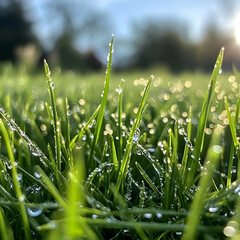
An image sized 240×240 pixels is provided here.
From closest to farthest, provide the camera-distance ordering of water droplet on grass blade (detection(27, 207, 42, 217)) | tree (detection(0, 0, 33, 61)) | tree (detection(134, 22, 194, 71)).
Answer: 1. water droplet on grass blade (detection(27, 207, 42, 217))
2. tree (detection(0, 0, 33, 61))
3. tree (detection(134, 22, 194, 71))

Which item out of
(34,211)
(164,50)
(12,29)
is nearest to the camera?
(34,211)

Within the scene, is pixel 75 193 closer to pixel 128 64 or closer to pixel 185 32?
pixel 128 64

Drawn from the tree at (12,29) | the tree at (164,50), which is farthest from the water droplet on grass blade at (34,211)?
the tree at (164,50)

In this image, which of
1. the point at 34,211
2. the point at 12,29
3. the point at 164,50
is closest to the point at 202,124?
the point at 34,211

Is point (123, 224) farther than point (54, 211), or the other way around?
point (54, 211)

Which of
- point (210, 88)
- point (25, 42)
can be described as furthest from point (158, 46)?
point (210, 88)

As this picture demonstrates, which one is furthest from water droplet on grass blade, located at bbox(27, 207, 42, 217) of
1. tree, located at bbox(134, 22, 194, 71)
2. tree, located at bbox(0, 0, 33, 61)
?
tree, located at bbox(134, 22, 194, 71)

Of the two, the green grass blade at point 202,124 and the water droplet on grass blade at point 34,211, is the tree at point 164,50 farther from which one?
the water droplet on grass blade at point 34,211

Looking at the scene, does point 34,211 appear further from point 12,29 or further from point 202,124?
point 12,29

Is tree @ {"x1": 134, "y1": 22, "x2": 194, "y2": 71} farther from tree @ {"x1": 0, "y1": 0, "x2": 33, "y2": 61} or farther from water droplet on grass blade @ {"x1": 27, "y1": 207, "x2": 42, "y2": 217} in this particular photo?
water droplet on grass blade @ {"x1": 27, "y1": 207, "x2": 42, "y2": 217}

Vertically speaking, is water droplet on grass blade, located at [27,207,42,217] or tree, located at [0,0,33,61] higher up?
tree, located at [0,0,33,61]

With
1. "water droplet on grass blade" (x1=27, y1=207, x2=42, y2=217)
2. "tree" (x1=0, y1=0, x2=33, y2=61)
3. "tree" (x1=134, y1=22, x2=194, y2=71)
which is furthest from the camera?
"tree" (x1=134, y1=22, x2=194, y2=71)
